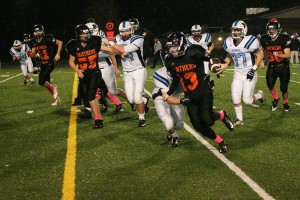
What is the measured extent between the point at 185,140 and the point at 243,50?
7.04 ft

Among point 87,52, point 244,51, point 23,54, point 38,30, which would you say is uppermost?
point 38,30

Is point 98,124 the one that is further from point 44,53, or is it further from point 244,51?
point 44,53

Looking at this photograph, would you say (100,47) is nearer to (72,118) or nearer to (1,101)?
(72,118)

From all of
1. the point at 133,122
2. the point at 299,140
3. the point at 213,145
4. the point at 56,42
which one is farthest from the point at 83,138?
the point at 56,42

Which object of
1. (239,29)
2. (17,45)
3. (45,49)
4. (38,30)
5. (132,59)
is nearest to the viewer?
(239,29)

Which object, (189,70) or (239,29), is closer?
(189,70)

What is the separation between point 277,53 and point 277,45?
169 millimetres

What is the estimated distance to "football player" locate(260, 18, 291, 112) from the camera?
31.2 ft

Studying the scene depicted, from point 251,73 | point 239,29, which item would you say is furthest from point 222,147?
point 239,29

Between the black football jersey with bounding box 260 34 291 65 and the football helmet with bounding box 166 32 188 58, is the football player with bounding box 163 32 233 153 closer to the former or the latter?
the football helmet with bounding box 166 32 188 58

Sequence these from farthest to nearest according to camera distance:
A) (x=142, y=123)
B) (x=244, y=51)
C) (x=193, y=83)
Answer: (x=142, y=123) < (x=244, y=51) < (x=193, y=83)

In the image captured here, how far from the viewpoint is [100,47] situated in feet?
27.3

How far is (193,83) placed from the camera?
20.4ft

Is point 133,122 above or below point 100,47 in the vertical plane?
below
